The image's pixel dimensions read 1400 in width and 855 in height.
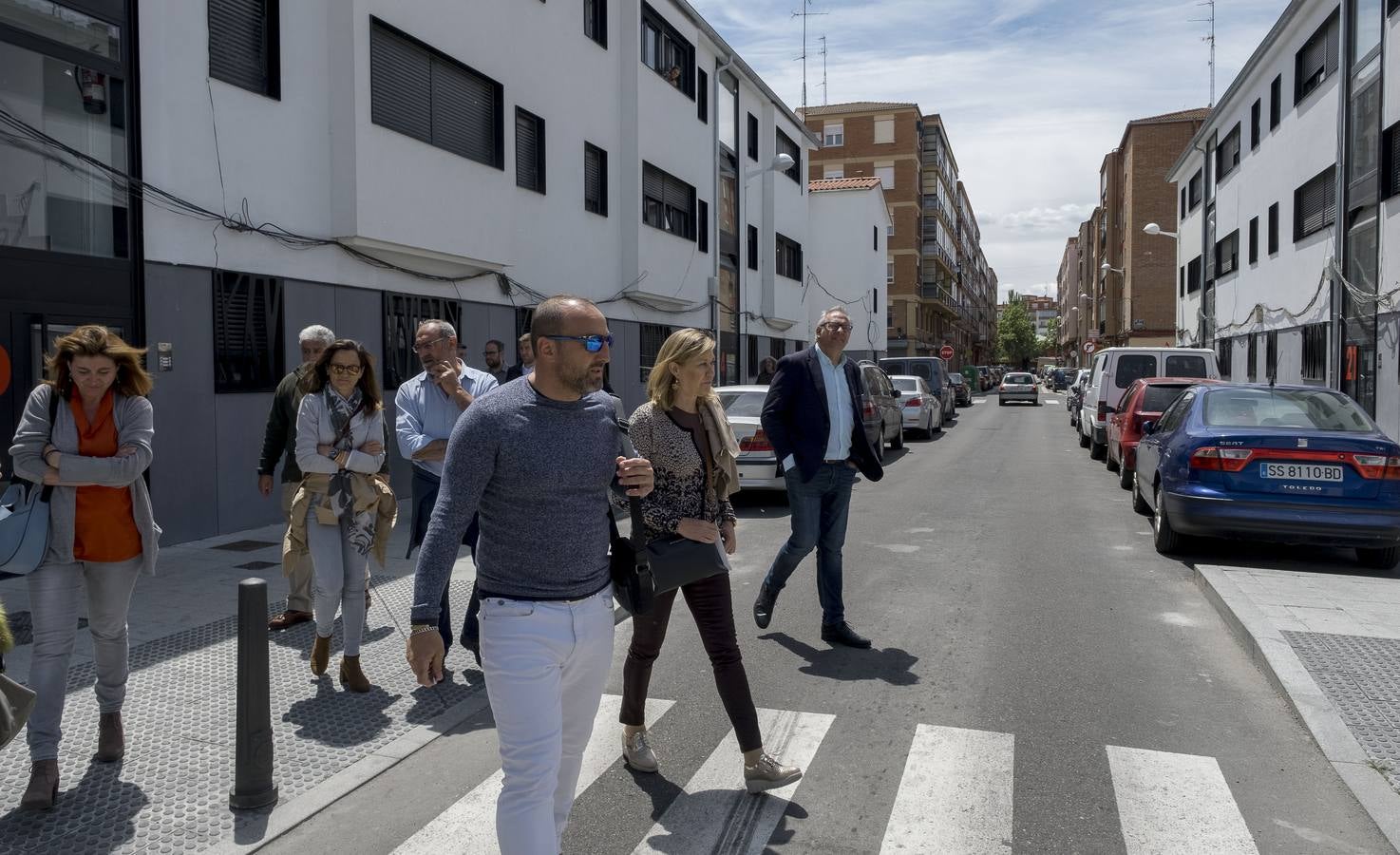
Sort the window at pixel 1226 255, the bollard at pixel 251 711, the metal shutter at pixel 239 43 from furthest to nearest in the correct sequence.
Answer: the window at pixel 1226 255
the metal shutter at pixel 239 43
the bollard at pixel 251 711

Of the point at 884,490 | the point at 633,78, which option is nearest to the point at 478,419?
the point at 884,490

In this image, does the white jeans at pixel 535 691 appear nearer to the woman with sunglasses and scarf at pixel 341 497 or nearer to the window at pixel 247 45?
the woman with sunglasses and scarf at pixel 341 497

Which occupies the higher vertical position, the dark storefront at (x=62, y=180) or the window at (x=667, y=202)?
the window at (x=667, y=202)

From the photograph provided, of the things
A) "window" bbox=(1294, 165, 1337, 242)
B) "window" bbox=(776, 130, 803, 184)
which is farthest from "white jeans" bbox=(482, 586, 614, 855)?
"window" bbox=(776, 130, 803, 184)

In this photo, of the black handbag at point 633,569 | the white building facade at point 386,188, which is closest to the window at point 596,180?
the white building facade at point 386,188

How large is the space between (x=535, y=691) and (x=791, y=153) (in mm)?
29791

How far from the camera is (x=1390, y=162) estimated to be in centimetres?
1738

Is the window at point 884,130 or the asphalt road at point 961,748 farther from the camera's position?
the window at point 884,130

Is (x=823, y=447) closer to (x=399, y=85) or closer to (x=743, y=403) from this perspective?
(x=743, y=403)

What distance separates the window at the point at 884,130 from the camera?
57.6m

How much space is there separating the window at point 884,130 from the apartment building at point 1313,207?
26.9 metres

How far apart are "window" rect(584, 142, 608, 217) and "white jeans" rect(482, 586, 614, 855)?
14985 mm

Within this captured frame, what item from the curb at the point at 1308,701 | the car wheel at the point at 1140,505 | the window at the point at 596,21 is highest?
the window at the point at 596,21

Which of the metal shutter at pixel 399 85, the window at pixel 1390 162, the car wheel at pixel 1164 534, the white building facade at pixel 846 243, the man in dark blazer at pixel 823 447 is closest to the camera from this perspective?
the man in dark blazer at pixel 823 447
